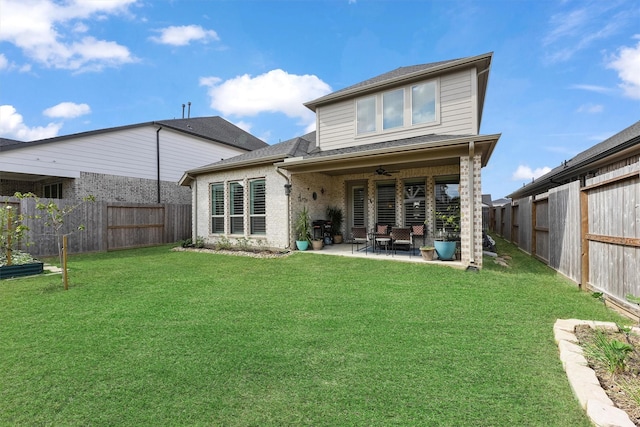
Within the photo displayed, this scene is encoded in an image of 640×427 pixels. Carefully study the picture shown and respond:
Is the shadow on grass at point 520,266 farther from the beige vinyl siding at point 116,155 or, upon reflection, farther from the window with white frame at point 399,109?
the beige vinyl siding at point 116,155

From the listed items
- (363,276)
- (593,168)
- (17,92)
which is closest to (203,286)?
(363,276)

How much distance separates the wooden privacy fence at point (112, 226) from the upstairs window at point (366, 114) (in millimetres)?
9485

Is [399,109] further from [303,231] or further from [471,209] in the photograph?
[303,231]

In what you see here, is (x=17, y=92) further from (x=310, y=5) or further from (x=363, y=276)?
(x=363, y=276)

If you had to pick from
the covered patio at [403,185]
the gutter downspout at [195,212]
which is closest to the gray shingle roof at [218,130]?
the gutter downspout at [195,212]

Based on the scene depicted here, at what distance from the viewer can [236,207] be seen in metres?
11.3

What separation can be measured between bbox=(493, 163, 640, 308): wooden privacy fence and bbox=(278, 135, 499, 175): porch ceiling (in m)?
2.09

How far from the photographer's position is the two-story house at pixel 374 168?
7934 mm

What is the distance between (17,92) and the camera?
13.8 m

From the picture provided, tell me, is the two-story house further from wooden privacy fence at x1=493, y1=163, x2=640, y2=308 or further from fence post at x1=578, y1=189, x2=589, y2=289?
fence post at x1=578, y1=189, x2=589, y2=289

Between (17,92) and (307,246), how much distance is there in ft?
52.9

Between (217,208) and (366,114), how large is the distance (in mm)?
6954

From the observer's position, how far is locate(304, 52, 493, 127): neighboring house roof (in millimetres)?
8336

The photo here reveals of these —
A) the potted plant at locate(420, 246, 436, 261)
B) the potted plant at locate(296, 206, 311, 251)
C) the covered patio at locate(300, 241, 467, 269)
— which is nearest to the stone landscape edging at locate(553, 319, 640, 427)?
the covered patio at locate(300, 241, 467, 269)
